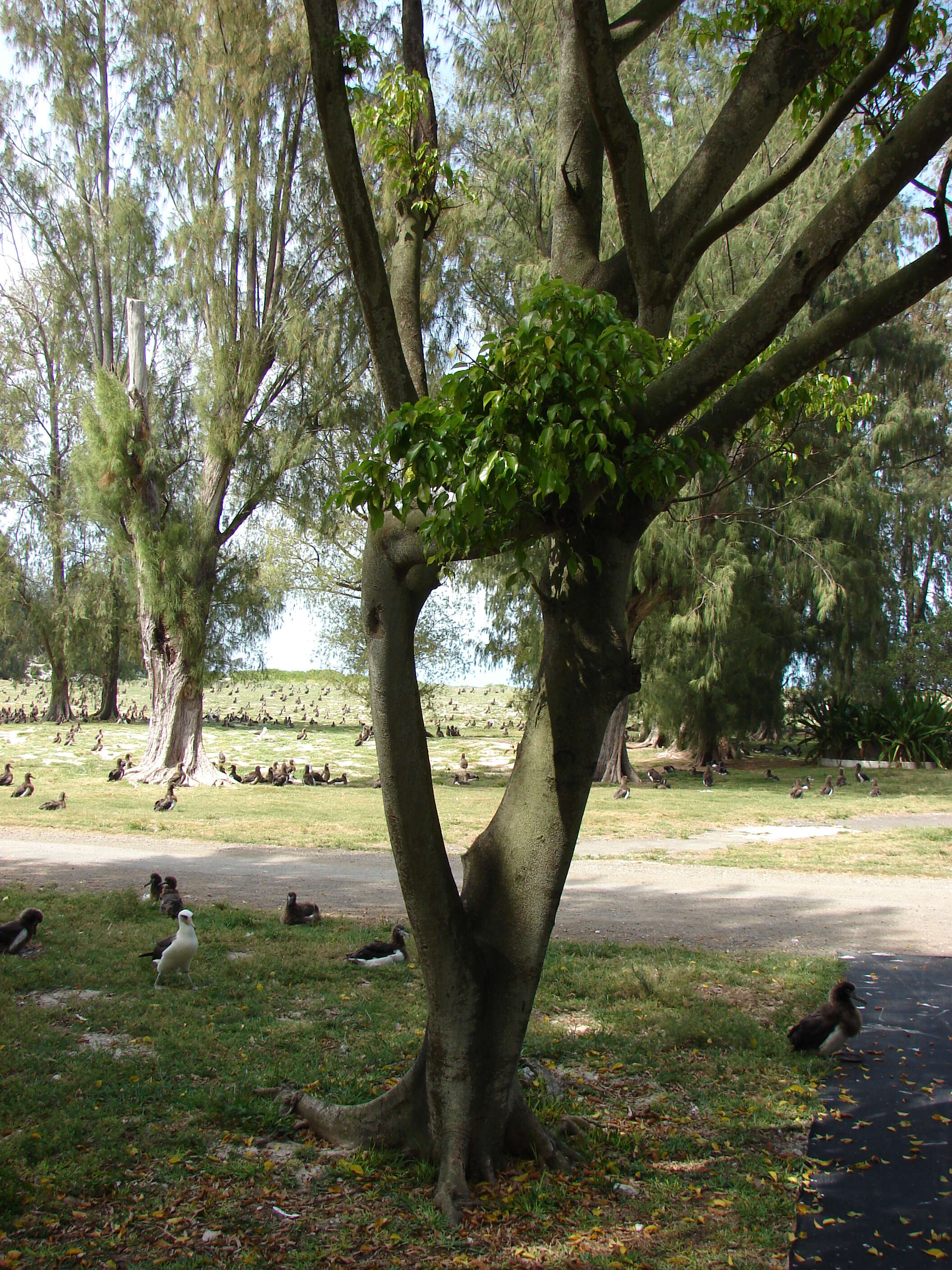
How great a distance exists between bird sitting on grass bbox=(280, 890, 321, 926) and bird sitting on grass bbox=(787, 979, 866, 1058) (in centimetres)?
476

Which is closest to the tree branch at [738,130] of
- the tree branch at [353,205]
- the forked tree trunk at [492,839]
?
the tree branch at [353,205]

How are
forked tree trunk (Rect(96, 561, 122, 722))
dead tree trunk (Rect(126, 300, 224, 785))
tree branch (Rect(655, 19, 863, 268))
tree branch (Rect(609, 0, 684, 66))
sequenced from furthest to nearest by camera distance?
forked tree trunk (Rect(96, 561, 122, 722)) → dead tree trunk (Rect(126, 300, 224, 785)) → tree branch (Rect(609, 0, 684, 66)) → tree branch (Rect(655, 19, 863, 268))

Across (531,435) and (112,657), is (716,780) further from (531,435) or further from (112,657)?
(112,657)

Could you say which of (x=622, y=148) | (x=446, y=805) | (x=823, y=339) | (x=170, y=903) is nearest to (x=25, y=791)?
(x=446, y=805)

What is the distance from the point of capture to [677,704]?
27.6m

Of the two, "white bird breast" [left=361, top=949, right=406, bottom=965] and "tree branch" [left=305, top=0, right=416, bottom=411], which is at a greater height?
"tree branch" [left=305, top=0, right=416, bottom=411]

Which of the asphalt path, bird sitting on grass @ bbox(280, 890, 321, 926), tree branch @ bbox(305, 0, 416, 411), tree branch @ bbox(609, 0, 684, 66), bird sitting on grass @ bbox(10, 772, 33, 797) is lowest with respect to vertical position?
the asphalt path

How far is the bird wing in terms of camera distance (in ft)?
19.5

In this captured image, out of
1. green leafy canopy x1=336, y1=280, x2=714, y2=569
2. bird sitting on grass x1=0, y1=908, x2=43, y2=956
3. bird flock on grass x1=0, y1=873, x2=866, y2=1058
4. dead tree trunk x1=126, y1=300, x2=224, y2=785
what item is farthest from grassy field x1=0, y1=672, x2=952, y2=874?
green leafy canopy x1=336, y1=280, x2=714, y2=569

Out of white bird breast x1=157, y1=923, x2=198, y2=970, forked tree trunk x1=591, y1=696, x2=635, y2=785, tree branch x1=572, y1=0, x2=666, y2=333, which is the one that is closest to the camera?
Result: tree branch x1=572, y1=0, x2=666, y2=333

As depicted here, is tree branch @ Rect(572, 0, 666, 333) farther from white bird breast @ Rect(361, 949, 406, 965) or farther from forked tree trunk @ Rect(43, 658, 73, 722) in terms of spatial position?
forked tree trunk @ Rect(43, 658, 73, 722)

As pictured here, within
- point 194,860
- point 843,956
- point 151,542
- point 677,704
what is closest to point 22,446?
point 151,542

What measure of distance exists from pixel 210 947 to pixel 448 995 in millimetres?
4564

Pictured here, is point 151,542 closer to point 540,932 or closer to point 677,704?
point 677,704
